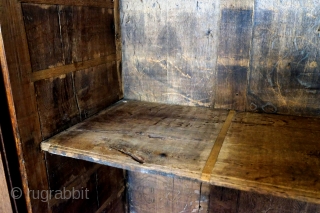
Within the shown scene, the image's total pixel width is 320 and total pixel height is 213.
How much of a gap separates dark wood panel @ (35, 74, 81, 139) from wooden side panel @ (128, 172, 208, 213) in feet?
1.87

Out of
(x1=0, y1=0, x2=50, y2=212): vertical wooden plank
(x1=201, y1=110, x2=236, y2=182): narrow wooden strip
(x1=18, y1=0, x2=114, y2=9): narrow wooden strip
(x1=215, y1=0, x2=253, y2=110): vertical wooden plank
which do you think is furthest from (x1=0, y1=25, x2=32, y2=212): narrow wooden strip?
(x1=215, y1=0, x2=253, y2=110): vertical wooden plank

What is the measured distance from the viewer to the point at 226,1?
1.12 m

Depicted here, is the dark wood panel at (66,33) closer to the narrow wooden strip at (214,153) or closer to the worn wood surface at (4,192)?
the worn wood surface at (4,192)

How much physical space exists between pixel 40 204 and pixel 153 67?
75 cm

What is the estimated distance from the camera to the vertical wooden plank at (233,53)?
43.9 inches

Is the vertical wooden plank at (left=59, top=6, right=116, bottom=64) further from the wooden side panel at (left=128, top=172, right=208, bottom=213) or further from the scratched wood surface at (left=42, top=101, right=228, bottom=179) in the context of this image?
the wooden side panel at (left=128, top=172, right=208, bottom=213)

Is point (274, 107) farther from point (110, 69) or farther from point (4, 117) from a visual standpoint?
point (4, 117)

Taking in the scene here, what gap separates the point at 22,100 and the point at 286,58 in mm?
984

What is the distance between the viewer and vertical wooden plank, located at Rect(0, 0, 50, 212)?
0.78m

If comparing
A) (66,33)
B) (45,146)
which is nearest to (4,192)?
(45,146)

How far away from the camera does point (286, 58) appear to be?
43.5 inches

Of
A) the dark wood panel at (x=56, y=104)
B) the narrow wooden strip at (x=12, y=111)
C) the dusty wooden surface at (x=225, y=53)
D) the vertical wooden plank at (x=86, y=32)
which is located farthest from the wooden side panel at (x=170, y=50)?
the narrow wooden strip at (x=12, y=111)

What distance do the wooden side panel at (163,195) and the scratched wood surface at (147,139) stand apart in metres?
0.41

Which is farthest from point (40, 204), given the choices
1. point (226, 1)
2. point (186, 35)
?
point (226, 1)
